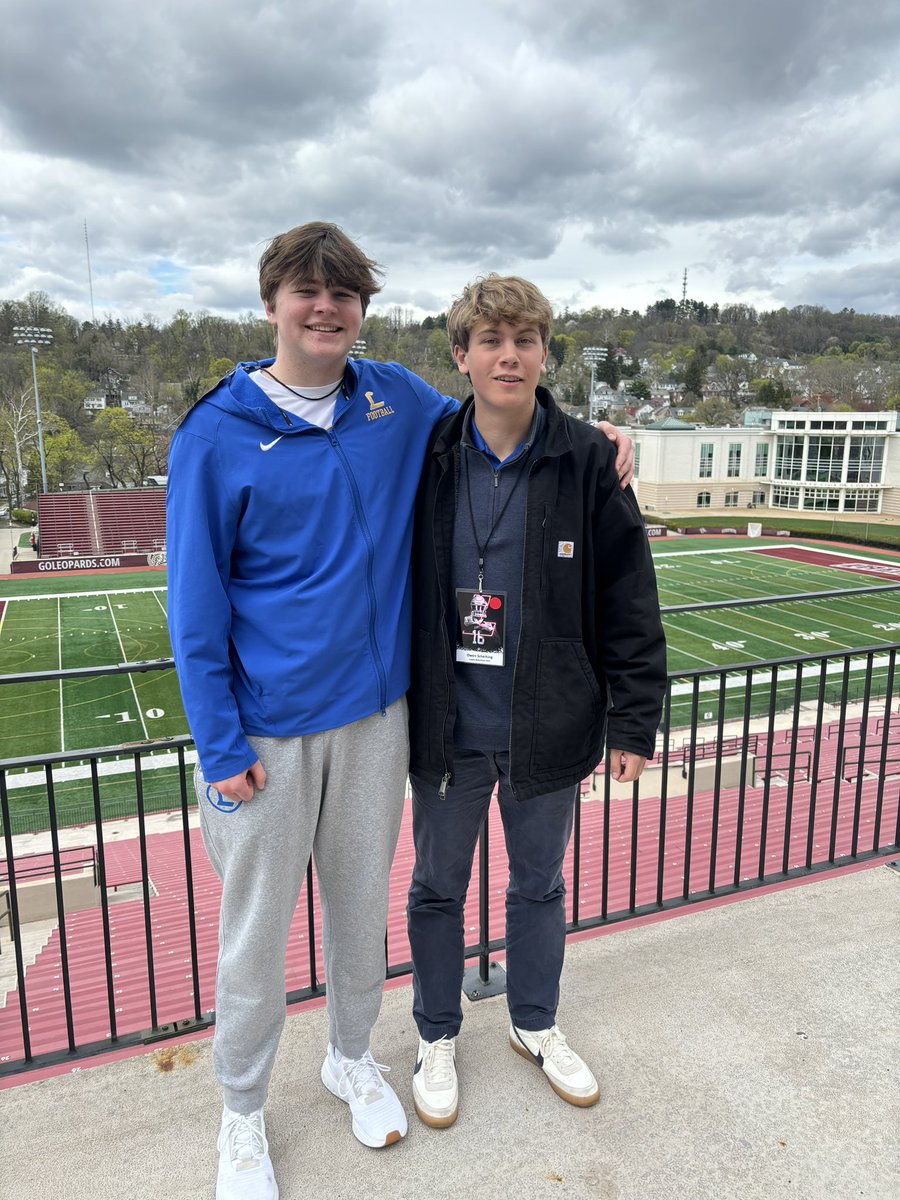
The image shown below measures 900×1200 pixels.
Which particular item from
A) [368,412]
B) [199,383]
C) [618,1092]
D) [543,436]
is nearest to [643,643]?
[543,436]

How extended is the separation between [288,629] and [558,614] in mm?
633

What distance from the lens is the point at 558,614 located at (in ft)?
6.65

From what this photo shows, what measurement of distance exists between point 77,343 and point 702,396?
211 feet

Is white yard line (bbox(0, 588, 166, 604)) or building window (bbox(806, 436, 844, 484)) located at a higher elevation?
building window (bbox(806, 436, 844, 484))

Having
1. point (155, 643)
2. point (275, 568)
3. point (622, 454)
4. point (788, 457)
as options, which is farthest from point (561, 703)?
point (788, 457)

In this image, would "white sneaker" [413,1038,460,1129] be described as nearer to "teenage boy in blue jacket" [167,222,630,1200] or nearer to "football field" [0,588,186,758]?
"teenage boy in blue jacket" [167,222,630,1200]

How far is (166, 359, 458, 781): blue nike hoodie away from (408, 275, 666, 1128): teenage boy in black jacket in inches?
5.8

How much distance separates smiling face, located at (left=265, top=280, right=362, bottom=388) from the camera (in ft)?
5.93

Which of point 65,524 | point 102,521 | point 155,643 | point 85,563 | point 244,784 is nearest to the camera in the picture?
point 244,784

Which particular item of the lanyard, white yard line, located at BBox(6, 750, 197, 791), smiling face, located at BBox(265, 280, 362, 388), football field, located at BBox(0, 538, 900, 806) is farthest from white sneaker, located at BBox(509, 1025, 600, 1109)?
white yard line, located at BBox(6, 750, 197, 791)

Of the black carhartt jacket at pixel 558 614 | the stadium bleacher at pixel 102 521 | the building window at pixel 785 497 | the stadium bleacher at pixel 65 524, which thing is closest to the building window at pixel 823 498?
the building window at pixel 785 497

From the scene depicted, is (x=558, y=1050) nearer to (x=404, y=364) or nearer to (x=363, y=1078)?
(x=363, y=1078)

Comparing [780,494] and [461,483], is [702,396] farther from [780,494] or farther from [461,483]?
[461,483]

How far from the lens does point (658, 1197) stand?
1930 mm
